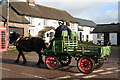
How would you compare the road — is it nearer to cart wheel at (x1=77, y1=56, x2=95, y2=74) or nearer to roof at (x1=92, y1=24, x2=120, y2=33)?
cart wheel at (x1=77, y1=56, x2=95, y2=74)

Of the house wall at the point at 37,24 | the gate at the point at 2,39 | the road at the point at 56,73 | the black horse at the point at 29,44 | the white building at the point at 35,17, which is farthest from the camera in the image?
the house wall at the point at 37,24

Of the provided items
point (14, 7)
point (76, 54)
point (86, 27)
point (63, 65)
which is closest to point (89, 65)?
point (76, 54)

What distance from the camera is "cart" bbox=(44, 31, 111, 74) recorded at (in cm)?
680

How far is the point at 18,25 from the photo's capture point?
86.1ft

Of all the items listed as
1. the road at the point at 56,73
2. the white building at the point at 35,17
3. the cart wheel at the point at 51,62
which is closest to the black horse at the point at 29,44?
the cart wheel at the point at 51,62

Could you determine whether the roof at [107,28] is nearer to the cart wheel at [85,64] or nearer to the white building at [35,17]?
the white building at [35,17]

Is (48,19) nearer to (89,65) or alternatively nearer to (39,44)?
(39,44)

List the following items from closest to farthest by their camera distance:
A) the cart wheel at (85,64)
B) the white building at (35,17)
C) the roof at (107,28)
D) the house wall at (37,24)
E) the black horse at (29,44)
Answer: the cart wheel at (85,64), the black horse at (29,44), the white building at (35,17), the house wall at (37,24), the roof at (107,28)

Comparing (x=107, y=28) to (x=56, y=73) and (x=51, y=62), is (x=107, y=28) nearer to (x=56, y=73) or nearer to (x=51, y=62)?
(x=51, y=62)

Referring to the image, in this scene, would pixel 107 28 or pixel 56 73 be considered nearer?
pixel 56 73

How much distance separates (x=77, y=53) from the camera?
23.5 ft

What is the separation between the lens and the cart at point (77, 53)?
6.80 meters

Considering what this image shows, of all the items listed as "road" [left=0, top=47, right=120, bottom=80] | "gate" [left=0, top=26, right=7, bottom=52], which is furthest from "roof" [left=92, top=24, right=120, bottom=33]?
"road" [left=0, top=47, right=120, bottom=80]

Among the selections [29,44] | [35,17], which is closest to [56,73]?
[29,44]
